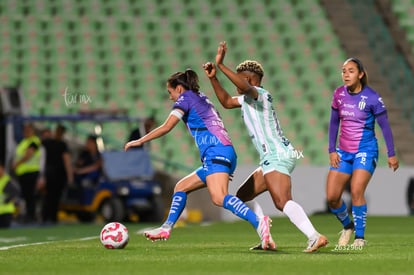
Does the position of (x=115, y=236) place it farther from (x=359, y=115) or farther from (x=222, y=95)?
(x=359, y=115)

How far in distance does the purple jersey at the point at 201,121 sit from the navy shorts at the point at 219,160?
7 cm

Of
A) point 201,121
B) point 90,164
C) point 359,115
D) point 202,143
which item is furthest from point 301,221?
point 90,164

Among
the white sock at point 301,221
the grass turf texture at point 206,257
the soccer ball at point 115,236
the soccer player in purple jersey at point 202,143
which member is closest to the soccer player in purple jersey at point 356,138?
the grass turf texture at point 206,257

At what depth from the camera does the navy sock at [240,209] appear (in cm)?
906

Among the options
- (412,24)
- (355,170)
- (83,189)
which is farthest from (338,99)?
(412,24)

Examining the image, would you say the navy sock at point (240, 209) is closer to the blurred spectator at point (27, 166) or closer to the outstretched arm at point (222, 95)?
the outstretched arm at point (222, 95)

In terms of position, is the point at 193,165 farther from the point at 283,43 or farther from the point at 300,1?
the point at 300,1

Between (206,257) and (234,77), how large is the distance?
1.50 metres

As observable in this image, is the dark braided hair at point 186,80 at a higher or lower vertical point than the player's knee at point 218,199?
higher

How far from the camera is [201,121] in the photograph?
9836 mm

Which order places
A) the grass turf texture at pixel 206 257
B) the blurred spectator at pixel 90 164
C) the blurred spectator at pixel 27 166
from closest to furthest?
the grass turf texture at pixel 206 257 → the blurred spectator at pixel 27 166 → the blurred spectator at pixel 90 164

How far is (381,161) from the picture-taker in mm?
22484

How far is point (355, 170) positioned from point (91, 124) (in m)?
12.8

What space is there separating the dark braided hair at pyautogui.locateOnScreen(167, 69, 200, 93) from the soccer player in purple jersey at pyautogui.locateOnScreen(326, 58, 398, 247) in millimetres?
1410
